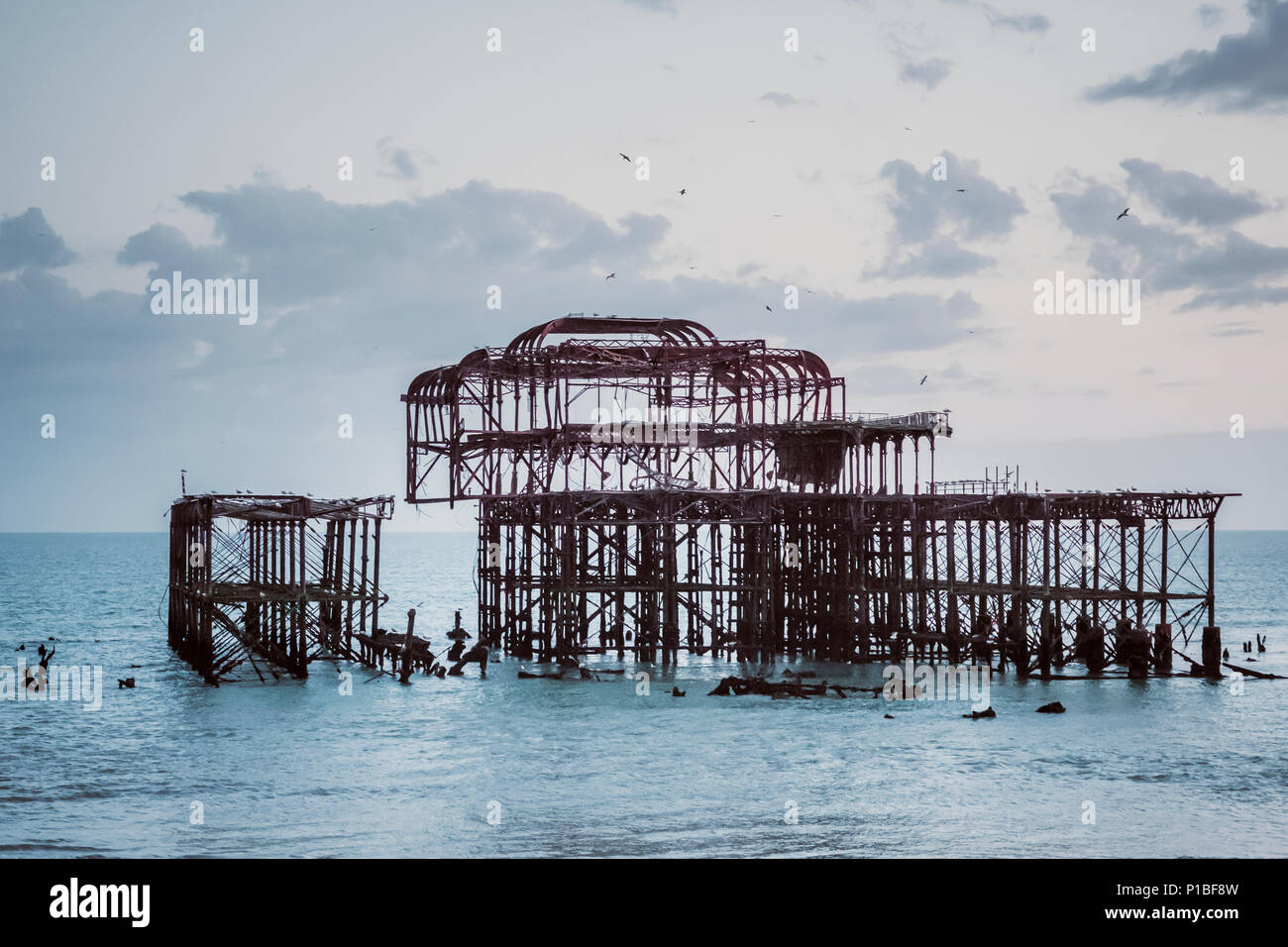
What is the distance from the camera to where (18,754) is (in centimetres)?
3881

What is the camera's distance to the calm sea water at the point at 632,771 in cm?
2762

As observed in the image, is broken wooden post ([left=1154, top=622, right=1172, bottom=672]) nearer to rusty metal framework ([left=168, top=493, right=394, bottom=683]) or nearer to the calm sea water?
the calm sea water

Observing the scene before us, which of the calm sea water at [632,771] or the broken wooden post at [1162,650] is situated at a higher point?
the broken wooden post at [1162,650]

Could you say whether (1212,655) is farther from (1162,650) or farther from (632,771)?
(632,771)

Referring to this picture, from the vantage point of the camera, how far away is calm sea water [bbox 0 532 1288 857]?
27625 mm

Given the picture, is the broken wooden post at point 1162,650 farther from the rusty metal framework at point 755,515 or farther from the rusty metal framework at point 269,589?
the rusty metal framework at point 269,589

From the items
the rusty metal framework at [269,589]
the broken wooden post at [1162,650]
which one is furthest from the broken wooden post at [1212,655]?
the rusty metal framework at [269,589]

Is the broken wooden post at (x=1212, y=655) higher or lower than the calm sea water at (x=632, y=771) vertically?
higher

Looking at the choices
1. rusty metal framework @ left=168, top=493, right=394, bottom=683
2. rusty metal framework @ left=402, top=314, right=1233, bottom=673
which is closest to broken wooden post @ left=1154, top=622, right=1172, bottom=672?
rusty metal framework @ left=402, top=314, right=1233, bottom=673

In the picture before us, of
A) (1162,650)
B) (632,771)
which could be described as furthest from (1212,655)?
(632,771)

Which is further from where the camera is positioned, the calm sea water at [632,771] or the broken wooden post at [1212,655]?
the broken wooden post at [1212,655]

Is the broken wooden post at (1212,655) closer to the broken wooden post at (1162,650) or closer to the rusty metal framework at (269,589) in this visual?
the broken wooden post at (1162,650)
